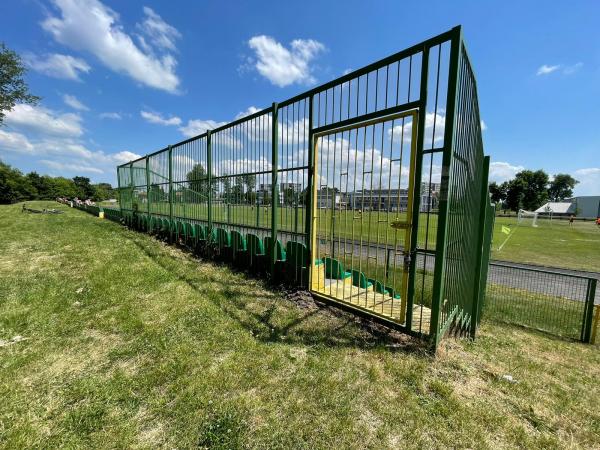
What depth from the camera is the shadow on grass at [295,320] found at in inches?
125

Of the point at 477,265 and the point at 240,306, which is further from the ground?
the point at 477,265

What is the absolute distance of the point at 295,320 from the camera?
3.69 meters

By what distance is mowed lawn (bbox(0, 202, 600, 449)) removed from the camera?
1.94m

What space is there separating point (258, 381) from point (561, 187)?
12699 centimetres

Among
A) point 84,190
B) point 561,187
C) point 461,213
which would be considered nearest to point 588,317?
point 461,213

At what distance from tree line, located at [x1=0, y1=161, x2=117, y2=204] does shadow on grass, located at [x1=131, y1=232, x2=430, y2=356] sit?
61188mm

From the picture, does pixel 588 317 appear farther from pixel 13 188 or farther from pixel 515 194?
pixel 515 194

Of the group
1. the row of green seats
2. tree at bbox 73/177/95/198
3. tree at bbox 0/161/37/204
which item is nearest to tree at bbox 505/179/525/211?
the row of green seats

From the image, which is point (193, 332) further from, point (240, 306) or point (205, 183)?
point (205, 183)

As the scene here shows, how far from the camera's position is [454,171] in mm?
2895

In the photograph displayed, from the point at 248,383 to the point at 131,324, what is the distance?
1.92 meters

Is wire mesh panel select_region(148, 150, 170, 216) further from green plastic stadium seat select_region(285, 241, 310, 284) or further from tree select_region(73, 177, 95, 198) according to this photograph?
tree select_region(73, 177, 95, 198)

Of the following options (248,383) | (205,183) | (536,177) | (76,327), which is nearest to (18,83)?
(205,183)

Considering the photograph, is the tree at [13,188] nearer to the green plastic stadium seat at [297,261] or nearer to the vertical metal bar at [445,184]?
the green plastic stadium seat at [297,261]
